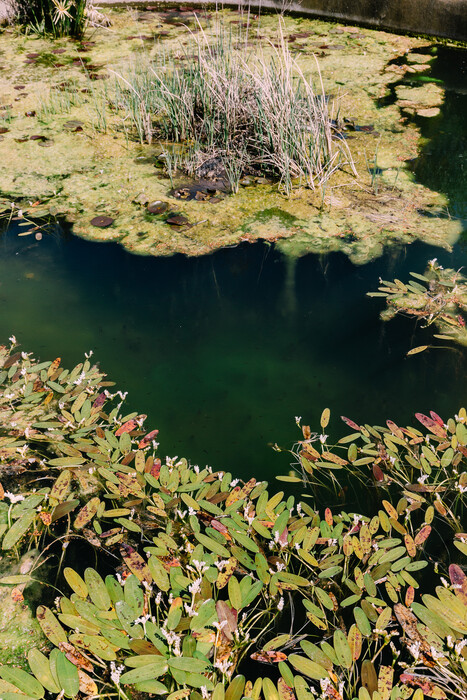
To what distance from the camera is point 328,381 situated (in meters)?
1.88

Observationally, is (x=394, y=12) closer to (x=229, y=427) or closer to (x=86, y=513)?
(x=229, y=427)

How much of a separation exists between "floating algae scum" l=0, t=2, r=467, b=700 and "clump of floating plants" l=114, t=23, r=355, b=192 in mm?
87

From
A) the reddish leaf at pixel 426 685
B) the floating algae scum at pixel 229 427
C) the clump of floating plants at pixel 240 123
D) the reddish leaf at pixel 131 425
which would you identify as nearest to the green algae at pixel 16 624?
the floating algae scum at pixel 229 427

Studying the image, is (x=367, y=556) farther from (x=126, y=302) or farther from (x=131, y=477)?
(x=126, y=302)

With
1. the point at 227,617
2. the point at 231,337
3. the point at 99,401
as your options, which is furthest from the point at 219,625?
the point at 231,337

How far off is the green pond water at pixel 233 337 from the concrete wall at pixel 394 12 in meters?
3.02

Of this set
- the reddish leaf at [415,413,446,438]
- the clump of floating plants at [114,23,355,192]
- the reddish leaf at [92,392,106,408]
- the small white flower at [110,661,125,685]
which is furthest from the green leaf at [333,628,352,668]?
the clump of floating plants at [114,23,355,192]

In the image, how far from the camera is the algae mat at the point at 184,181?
255 cm

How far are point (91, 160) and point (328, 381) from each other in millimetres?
2096

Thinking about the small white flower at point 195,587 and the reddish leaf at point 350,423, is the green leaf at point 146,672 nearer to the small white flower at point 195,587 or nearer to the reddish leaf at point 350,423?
the small white flower at point 195,587

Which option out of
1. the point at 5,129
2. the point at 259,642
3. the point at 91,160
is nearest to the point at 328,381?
the point at 259,642

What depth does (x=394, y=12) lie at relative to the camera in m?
4.92

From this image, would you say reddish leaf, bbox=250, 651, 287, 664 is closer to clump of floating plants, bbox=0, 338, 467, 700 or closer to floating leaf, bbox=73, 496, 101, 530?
clump of floating plants, bbox=0, 338, 467, 700

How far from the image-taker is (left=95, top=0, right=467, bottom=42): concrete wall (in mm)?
4625
